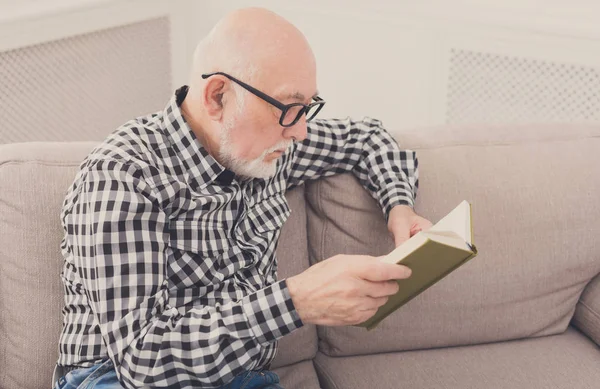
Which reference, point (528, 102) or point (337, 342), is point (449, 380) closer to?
point (337, 342)

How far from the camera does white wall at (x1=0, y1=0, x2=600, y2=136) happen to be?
223cm

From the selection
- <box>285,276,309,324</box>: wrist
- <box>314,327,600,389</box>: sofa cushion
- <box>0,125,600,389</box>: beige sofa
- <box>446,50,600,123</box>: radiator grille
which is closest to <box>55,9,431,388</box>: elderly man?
<box>285,276,309,324</box>: wrist

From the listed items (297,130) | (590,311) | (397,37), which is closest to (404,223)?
(297,130)

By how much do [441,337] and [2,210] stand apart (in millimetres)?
1016

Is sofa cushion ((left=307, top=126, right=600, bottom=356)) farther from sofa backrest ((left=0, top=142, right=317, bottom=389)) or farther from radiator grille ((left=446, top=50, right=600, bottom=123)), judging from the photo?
radiator grille ((left=446, top=50, right=600, bottom=123))

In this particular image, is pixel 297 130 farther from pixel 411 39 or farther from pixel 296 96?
pixel 411 39

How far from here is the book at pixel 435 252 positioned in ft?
3.25

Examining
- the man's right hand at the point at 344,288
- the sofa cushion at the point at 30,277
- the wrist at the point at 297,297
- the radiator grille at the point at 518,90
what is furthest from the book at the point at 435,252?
the radiator grille at the point at 518,90

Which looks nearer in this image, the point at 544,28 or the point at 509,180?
the point at 509,180

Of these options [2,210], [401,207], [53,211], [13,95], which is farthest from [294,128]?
[13,95]

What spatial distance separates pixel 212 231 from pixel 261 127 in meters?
0.22

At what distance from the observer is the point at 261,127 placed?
125 centimetres

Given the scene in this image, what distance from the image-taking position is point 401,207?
1.44m

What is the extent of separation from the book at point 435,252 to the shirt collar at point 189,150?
39 centimetres
